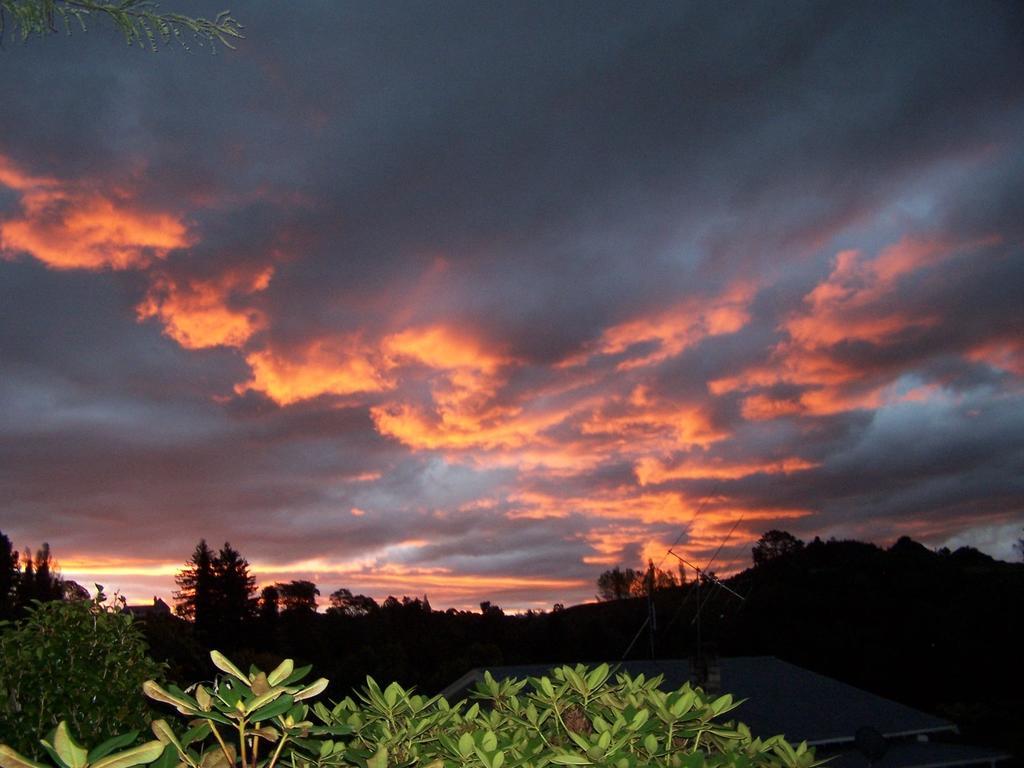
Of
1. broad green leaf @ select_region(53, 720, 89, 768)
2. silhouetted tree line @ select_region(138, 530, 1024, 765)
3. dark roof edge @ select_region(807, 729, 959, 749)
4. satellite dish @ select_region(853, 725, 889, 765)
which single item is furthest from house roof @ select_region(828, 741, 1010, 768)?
broad green leaf @ select_region(53, 720, 89, 768)

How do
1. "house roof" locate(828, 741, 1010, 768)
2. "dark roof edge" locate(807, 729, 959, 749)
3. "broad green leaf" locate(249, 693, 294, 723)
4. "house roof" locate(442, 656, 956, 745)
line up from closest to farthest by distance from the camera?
"broad green leaf" locate(249, 693, 294, 723)
"house roof" locate(828, 741, 1010, 768)
"dark roof edge" locate(807, 729, 959, 749)
"house roof" locate(442, 656, 956, 745)

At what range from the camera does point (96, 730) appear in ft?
23.4

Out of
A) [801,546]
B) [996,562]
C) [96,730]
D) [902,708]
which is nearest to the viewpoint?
[96,730]

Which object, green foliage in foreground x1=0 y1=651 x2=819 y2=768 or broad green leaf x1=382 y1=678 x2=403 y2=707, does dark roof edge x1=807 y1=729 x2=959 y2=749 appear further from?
broad green leaf x1=382 y1=678 x2=403 y2=707

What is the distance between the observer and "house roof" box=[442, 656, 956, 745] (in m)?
28.2

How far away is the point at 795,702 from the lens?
3125 cm

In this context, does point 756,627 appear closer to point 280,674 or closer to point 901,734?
point 901,734

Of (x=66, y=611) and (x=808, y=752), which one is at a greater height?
(x=66, y=611)

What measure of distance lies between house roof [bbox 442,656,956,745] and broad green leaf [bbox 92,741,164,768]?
80.2 feet

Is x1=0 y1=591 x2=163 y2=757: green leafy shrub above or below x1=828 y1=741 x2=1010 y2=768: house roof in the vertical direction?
above

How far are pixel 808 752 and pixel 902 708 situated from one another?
116 ft

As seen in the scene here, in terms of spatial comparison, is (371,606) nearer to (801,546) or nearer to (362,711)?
(801,546)

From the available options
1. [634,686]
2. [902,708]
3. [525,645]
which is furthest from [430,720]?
[525,645]

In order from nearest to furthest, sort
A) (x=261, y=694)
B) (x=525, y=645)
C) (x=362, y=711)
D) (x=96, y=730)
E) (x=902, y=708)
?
(x=261, y=694) < (x=362, y=711) < (x=96, y=730) < (x=902, y=708) < (x=525, y=645)
